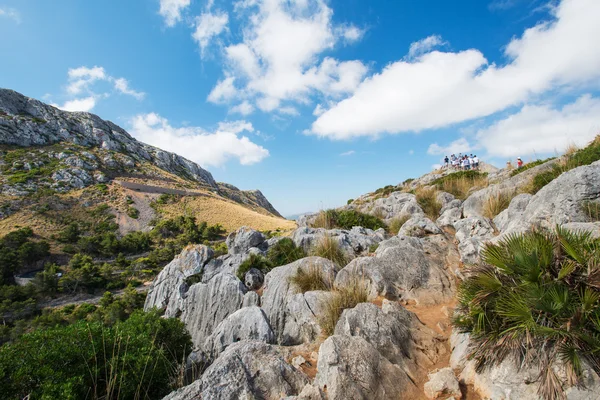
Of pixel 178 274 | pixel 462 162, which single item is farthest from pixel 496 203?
pixel 462 162

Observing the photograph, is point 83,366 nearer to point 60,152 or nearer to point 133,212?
point 133,212

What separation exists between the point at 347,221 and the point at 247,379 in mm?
12442

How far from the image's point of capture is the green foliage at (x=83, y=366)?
12.5 feet

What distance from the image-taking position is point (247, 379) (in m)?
4.15

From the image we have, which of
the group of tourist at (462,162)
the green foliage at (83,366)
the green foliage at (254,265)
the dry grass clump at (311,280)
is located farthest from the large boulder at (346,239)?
the group of tourist at (462,162)

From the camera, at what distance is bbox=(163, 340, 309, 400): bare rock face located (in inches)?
153

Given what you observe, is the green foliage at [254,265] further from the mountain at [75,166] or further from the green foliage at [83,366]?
the mountain at [75,166]

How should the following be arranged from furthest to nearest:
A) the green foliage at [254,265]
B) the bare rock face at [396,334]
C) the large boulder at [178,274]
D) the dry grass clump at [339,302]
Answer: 1. the large boulder at [178,274]
2. the green foliage at [254,265]
3. the dry grass clump at [339,302]
4. the bare rock face at [396,334]

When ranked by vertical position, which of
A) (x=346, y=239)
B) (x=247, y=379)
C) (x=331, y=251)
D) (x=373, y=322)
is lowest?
(x=247, y=379)

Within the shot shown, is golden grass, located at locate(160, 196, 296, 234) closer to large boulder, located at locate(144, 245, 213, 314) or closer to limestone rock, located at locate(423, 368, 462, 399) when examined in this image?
large boulder, located at locate(144, 245, 213, 314)

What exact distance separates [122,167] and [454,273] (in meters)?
104

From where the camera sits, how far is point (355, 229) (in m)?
13.2

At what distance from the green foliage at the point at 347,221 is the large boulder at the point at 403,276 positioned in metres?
7.58

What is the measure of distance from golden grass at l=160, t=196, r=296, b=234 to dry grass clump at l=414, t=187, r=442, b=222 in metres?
47.8
